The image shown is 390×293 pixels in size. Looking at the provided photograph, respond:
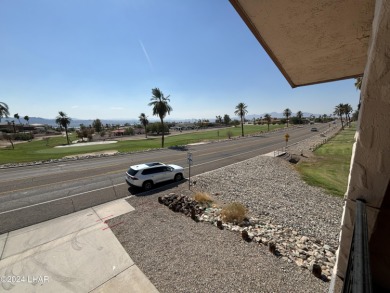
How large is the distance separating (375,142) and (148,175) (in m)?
14.6

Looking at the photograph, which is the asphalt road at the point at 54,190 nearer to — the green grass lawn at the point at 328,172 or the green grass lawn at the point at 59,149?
the green grass lawn at the point at 59,149

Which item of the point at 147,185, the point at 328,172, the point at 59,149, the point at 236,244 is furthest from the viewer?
the point at 59,149

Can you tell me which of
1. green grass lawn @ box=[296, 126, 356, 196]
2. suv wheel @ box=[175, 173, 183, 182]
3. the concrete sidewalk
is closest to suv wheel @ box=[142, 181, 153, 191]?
suv wheel @ box=[175, 173, 183, 182]

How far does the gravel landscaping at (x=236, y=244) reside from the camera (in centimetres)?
625

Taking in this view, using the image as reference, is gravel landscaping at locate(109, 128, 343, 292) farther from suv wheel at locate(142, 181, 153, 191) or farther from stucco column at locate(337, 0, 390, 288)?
stucco column at locate(337, 0, 390, 288)

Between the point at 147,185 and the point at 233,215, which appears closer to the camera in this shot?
the point at 233,215

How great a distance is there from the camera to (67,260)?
7512mm

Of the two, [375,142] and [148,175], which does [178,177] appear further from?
[375,142]

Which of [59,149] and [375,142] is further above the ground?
[375,142]

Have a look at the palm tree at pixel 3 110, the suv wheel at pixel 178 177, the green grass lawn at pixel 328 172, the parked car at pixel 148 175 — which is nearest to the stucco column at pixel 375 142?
the parked car at pixel 148 175

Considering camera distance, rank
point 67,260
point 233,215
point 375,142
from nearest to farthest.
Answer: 1. point 375,142
2. point 67,260
3. point 233,215

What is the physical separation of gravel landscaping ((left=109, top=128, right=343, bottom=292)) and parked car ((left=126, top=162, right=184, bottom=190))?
1.18 m

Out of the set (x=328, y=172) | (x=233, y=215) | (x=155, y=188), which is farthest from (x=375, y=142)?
(x=328, y=172)

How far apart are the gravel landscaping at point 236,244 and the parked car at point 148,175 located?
1.18 m
